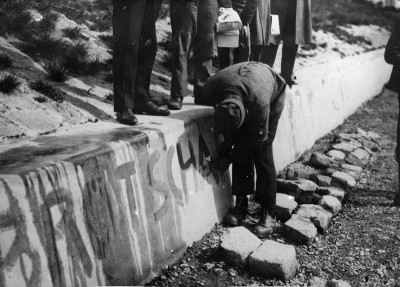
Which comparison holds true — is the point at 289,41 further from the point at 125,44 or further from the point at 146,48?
the point at 125,44

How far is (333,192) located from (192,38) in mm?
2185

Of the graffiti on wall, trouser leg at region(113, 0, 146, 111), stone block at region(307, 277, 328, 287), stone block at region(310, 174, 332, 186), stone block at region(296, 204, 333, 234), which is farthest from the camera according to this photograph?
stone block at region(310, 174, 332, 186)

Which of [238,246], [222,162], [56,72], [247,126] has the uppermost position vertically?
[56,72]

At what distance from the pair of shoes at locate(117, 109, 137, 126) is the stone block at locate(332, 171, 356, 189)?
2.74 m

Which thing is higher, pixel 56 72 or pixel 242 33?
pixel 242 33

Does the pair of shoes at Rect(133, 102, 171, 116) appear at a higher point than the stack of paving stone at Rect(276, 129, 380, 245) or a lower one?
higher

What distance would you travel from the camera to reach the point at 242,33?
187 inches

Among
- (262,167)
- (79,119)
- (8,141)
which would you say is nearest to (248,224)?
(262,167)

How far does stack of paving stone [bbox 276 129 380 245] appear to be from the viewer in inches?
164

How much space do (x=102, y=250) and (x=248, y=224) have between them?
5.82 feet

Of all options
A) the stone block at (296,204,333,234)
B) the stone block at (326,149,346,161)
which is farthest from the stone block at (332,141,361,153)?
the stone block at (296,204,333,234)

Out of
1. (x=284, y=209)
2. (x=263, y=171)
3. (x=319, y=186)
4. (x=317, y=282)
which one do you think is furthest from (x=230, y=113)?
(x=319, y=186)

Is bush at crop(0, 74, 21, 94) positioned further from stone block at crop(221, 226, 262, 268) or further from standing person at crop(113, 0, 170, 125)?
stone block at crop(221, 226, 262, 268)

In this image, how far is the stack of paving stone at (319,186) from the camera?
4160 millimetres
